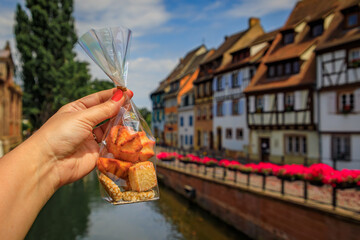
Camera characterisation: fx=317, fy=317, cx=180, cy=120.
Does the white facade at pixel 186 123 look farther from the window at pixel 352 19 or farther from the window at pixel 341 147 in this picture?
the window at pixel 352 19

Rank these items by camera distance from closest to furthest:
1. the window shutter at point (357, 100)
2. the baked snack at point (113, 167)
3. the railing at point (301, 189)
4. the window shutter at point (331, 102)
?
1. the baked snack at point (113, 167)
2. the railing at point (301, 189)
3. the window shutter at point (357, 100)
4. the window shutter at point (331, 102)

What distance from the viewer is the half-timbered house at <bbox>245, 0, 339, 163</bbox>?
1975cm

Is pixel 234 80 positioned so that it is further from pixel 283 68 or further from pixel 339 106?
pixel 339 106

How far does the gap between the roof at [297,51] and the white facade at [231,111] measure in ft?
6.47

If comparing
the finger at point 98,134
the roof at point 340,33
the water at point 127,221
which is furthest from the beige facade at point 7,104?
the roof at point 340,33

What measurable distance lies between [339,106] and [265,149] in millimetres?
6922

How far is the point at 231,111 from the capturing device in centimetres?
2756

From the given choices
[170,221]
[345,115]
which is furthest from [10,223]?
[345,115]

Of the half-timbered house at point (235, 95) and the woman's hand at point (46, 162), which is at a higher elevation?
the half-timbered house at point (235, 95)

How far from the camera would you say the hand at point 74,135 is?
1.89 metres

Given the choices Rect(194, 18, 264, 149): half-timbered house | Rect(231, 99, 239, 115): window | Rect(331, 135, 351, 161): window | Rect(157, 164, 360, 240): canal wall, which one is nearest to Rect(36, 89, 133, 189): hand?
Rect(157, 164, 360, 240): canal wall

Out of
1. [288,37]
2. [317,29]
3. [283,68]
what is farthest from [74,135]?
[288,37]

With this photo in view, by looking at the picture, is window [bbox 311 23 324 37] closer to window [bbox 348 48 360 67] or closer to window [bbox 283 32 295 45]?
window [bbox 283 32 295 45]

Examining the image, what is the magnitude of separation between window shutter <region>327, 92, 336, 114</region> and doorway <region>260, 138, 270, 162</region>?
5765 millimetres
